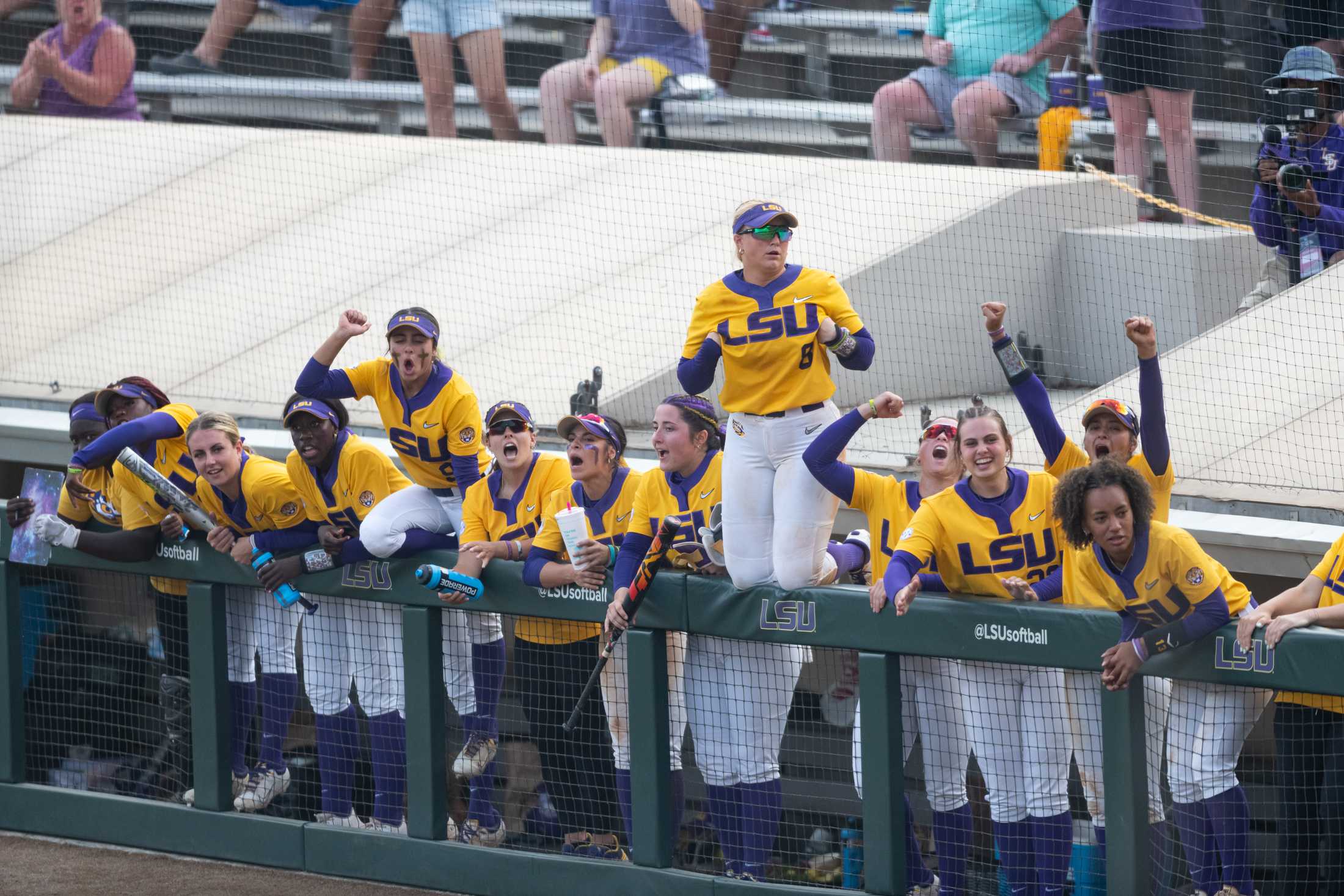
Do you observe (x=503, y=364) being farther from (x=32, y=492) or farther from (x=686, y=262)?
(x=32, y=492)

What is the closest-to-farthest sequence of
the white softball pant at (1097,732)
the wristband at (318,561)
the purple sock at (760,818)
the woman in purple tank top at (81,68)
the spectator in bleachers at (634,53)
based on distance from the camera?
the white softball pant at (1097,732), the purple sock at (760,818), the wristband at (318,561), the spectator in bleachers at (634,53), the woman in purple tank top at (81,68)

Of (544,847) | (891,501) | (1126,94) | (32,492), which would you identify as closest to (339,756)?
(544,847)

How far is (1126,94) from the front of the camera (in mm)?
8195

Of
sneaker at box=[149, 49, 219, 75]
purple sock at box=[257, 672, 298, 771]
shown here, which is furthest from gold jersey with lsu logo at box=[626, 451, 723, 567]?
sneaker at box=[149, 49, 219, 75]

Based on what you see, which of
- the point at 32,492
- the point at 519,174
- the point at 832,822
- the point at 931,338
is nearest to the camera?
the point at 832,822

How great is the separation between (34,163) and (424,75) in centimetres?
267

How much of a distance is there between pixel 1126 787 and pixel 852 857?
2.85ft

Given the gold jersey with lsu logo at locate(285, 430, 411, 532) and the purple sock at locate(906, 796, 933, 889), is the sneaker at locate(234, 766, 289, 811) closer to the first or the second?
the gold jersey with lsu logo at locate(285, 430, 411, 532)

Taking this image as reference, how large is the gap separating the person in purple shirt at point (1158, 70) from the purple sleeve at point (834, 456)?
3.97 metres

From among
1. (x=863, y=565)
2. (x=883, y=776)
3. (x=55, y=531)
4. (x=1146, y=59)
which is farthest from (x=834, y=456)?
(x=1146, y=59)

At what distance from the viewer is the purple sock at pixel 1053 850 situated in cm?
450

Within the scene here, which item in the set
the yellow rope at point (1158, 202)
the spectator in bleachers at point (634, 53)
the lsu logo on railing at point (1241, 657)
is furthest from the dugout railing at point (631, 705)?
the spectator in bleachers at point (634, 53)

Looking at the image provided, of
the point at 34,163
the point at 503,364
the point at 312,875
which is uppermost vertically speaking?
the point at 34,163

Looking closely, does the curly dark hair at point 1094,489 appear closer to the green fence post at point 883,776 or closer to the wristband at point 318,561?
the green fence post at point 883,776
